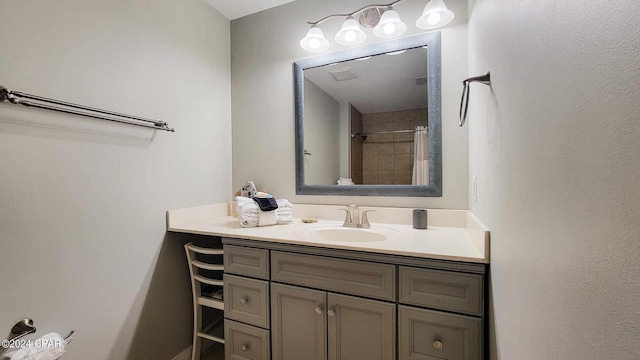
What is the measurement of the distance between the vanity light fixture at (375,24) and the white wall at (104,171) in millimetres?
816

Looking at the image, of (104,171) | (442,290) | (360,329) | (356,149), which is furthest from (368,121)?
(104,171)

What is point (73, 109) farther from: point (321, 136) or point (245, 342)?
point (245, 342)

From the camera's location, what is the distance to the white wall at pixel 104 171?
3.26 feet

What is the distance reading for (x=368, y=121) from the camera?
1654 mm

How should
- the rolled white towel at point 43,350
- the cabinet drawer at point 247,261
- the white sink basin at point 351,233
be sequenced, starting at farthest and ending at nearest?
the white sink basin at point 351,233, the cabinet drawer at point 247,261, the rolled white towel at point 43,350

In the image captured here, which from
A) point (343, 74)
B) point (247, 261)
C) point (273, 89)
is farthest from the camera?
point (273, 89)

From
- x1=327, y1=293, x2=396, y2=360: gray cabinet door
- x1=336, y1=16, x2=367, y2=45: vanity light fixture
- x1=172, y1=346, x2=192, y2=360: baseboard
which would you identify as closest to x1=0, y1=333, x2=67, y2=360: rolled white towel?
x1=172, y1=346, x2=192, y2=360: baseboard

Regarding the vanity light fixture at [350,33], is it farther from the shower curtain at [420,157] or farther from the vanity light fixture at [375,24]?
the shower curtain at [420,157]

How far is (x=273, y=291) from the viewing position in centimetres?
130

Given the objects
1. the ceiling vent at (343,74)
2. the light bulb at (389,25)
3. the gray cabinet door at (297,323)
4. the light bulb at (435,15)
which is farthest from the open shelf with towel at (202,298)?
the light bulb at (435,15)

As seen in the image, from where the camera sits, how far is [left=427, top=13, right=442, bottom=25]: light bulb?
142 cm

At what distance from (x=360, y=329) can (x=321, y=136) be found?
121 cm

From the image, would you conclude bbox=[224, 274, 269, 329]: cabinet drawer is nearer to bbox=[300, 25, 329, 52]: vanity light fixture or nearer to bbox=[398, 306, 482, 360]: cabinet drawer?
bbox=[398, 306, 482, 360]: cabinet drawer

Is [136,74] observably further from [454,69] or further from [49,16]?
[454,69]
